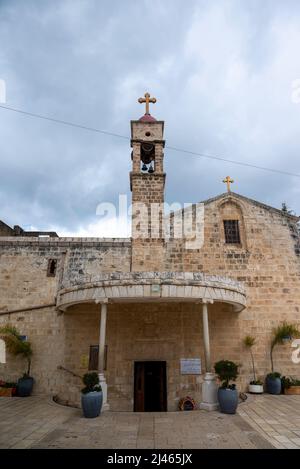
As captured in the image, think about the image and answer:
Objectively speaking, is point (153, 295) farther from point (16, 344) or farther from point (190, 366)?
point (16, 344)

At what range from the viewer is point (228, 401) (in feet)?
25.9

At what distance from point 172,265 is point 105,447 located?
814cm

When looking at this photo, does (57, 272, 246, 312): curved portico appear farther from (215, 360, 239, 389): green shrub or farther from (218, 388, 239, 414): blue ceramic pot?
(218, 388, 239, 414): blue ceramic pot

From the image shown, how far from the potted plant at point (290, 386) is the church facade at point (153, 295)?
66cm

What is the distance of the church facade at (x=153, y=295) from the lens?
10336 mm

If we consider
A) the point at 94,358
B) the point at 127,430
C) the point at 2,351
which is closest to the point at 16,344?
the point at 2,351

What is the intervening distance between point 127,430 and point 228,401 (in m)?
2.97

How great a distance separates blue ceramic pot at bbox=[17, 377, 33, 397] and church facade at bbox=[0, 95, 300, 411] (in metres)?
0.55

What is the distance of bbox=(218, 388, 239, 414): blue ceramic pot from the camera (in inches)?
311

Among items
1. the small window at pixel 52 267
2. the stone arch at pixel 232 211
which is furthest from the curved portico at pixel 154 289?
the stone arch at pixel 232 211

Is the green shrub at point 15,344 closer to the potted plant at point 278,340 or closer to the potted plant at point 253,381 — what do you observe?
the potted plant at point 253,381

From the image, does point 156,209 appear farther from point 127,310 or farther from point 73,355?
point 73,355

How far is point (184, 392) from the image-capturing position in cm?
1084

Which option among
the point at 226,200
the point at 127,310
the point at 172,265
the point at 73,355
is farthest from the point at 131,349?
the point at 226,200
